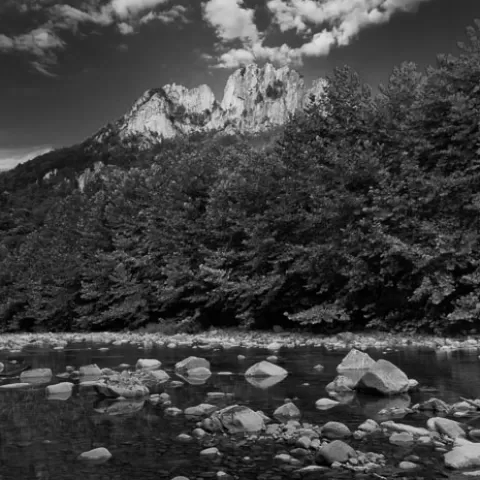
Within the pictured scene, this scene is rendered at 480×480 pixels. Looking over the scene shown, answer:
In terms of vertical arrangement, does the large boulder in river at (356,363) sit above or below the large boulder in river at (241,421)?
below

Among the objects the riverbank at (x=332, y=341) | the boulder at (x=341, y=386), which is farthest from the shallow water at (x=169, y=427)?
the riverbank at (x=332, y=341)

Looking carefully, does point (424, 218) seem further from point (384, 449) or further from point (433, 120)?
point (384, 449)

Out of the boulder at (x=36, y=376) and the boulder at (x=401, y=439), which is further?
the boulder at (x=36, y=376)

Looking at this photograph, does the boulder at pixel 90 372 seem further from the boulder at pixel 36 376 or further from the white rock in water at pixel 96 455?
the white rock in water at pixel 96 455

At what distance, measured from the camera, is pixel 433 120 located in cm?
2264

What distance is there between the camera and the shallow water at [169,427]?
5566mm

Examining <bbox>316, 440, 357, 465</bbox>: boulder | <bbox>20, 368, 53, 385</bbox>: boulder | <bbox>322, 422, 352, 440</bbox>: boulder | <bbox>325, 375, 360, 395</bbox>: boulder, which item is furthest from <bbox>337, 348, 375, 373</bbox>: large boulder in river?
<bbox>20, 368, 53, 385</bbox>: boulder

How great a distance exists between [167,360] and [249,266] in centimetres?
1266

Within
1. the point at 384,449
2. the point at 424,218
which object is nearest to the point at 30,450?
the point at 384,449

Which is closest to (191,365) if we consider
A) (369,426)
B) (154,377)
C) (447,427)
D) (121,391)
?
(154,377)

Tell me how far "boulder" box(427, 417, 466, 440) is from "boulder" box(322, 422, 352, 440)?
1072 millimetres

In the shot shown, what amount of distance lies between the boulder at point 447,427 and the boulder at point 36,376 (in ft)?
28.3

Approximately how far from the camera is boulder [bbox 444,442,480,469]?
5.36 metres

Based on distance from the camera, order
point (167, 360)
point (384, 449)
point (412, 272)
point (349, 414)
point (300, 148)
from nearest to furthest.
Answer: point (384, 449), point (349, 414), point (167, 360), point (412, 272), point (300, 148)
